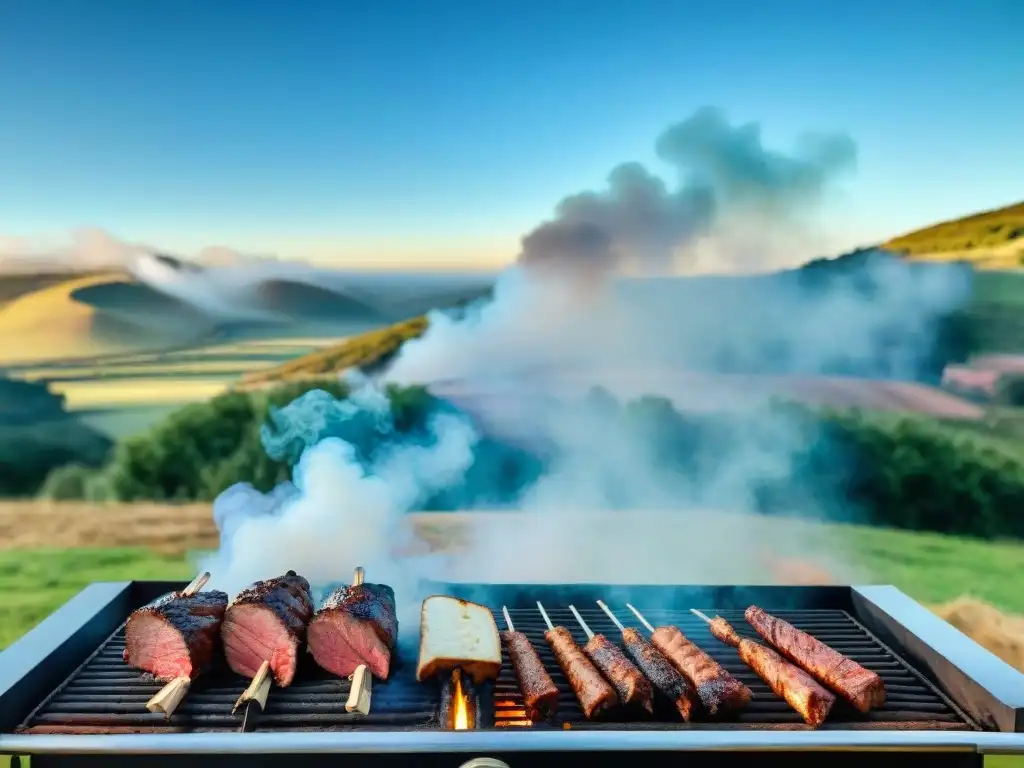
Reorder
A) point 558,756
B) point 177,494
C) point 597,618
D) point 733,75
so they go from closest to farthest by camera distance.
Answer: point 558,756
point 597,618
point 733,75
point 177,494

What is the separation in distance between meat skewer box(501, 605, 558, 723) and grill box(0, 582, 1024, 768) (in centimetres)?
6

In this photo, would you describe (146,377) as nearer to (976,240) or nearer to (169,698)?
(169,698)

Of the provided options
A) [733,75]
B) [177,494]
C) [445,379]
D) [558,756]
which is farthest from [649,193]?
[558,756]

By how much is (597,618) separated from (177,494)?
4.02 m

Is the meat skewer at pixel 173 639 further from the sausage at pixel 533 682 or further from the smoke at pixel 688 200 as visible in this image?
the smoke at pixel 688 200

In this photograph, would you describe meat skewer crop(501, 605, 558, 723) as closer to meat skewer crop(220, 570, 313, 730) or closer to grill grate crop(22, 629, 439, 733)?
grill grate crop(22, 629, 439, 733)

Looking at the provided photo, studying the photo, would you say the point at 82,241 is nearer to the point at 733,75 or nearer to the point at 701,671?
the point at 733,75

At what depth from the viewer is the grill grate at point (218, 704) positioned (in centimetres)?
272

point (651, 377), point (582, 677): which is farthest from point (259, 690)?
point (651, 377)

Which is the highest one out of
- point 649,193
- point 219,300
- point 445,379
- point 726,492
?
point 649,193

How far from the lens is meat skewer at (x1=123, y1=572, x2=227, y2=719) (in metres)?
2.99

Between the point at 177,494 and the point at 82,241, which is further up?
the point at 82,241

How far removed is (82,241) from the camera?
6.57 meters

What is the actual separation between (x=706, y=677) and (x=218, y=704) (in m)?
1.56
